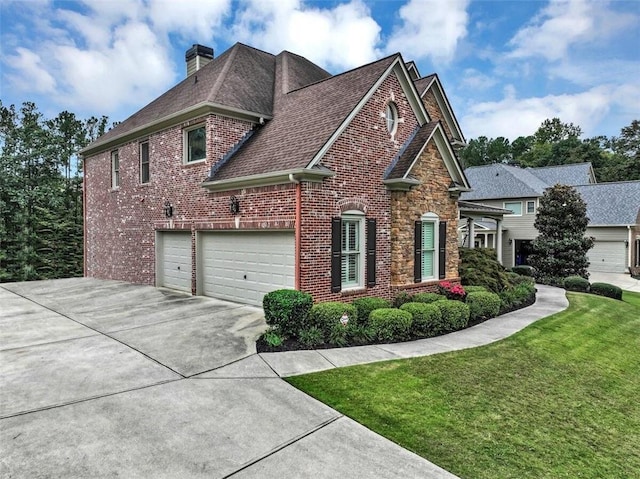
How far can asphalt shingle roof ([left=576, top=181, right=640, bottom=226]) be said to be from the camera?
89.4 ft

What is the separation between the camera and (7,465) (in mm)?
3664

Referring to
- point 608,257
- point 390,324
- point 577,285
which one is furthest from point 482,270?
point 608,257

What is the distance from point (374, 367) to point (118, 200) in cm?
1427

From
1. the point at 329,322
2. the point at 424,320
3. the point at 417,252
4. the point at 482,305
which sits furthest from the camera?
the point at 417,252

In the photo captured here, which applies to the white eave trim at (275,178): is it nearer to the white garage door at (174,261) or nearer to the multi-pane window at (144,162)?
the white garage door at (174,261)

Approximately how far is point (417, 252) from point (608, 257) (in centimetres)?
2426

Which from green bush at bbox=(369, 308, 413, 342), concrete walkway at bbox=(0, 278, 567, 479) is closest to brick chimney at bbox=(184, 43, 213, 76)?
concrete walkway at bbox=(0, 278, 567, 479)

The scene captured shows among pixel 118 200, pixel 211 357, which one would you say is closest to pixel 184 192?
pixel 118 200

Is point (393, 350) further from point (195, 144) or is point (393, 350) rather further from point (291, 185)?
point (195, 144)

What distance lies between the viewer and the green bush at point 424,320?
881cm

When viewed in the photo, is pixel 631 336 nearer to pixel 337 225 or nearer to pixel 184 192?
pixel 337 225

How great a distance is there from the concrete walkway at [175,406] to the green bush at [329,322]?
0.39m

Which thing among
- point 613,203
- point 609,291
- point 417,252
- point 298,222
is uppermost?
point 613,203

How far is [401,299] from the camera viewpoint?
10.6 meters
